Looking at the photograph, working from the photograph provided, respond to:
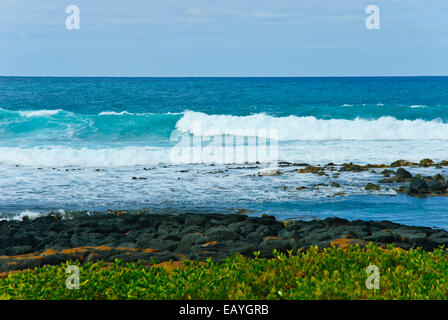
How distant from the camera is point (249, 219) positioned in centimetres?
960

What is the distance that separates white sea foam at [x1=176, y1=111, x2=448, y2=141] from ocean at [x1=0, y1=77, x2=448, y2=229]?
0.27 feet

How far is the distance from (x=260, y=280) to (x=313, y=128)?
29502 mm

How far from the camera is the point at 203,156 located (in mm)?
21750

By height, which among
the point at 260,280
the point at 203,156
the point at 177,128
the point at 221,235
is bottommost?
the point at 203,156

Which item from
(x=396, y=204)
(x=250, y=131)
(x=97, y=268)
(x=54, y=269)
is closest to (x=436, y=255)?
(x=97, y=268)

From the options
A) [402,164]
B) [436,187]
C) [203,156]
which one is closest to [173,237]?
[436,187]

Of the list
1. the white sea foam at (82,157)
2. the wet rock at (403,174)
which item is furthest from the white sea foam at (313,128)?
the wet rock at (403,174)

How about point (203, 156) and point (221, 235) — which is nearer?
point (221, 235)

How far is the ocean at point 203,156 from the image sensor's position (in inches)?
485

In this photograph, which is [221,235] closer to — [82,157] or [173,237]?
[173,237]

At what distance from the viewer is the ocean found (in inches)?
485

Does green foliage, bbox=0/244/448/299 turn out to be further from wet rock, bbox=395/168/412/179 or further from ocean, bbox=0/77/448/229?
wet rock, bbox=395/168/412/179

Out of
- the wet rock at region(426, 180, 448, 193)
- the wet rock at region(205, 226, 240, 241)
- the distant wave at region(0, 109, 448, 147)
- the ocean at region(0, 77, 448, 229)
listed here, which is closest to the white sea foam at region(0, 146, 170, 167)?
the ocean at region(0, 77, 448, 229)
